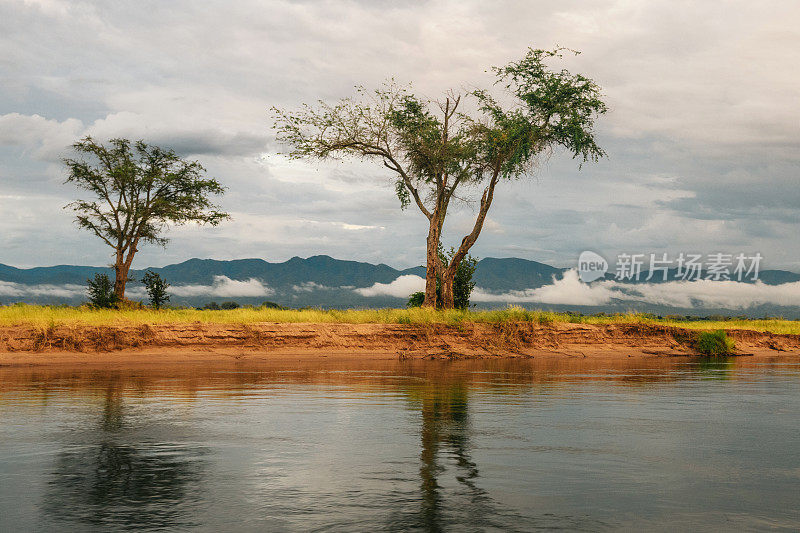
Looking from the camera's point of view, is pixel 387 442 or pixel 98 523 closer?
pixel 98 523

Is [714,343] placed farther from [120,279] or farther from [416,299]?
[120,279]

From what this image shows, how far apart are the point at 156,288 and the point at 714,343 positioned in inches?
1344

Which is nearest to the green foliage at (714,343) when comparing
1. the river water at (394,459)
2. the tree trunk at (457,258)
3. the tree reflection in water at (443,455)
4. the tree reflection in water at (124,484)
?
the tree trunk at (457,258)

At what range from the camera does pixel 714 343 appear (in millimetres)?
37375

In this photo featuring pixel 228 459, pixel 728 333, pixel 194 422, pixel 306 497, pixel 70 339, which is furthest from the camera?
Result: pixel 728 333

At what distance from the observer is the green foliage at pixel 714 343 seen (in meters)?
37.2

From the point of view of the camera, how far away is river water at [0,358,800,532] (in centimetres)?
611

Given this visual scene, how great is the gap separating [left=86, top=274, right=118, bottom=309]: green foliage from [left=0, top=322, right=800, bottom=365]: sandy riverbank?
50.0 ft

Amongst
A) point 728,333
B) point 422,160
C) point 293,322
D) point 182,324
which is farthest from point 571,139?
point 182,324

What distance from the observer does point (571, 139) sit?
145ft

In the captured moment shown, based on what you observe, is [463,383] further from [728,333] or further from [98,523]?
[728,333]

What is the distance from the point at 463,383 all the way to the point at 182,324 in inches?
620

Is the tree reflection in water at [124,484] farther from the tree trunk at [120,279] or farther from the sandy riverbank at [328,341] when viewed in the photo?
the tree trunk at [120,279]

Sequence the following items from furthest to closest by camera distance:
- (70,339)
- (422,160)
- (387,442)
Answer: (422,160) < (70,339) < (387,442)
